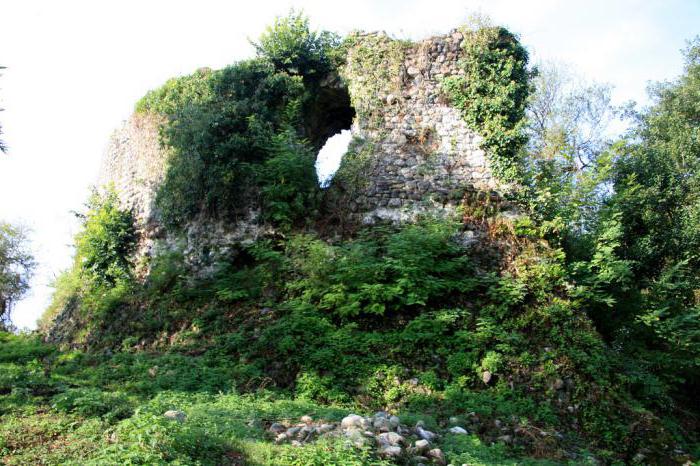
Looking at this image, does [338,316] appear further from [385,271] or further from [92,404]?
[92,404]

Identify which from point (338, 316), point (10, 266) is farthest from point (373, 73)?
point (10, 266)

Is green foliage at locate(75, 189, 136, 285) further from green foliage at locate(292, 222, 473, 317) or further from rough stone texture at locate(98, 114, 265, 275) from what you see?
green foliage at locate(292, 222, 473, 317)

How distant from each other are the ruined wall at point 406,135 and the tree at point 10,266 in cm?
1594

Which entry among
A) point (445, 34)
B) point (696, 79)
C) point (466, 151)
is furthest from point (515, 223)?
point (696, 79)

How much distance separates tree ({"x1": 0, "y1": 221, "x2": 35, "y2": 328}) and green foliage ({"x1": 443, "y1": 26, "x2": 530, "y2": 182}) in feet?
59.5

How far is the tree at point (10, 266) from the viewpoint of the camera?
20.3 metres

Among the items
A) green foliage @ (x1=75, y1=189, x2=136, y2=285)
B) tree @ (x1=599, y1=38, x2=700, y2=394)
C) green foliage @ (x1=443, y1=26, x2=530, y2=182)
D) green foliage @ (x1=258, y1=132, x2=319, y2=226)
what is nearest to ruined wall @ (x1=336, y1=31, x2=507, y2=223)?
green foliage @ (x1=443, y1=26, x2=530, y2=182)

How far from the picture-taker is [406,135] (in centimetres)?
1149

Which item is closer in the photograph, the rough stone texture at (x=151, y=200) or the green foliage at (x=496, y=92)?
the green foliage at (x=496, y=92)

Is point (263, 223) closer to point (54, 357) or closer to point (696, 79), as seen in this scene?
point (54, 357)

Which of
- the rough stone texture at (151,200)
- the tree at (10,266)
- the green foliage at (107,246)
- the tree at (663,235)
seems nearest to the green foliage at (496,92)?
the tree at (663,235)

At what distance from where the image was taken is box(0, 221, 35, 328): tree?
2030cm

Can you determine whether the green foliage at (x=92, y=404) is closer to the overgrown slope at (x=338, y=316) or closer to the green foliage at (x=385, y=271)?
the overgrown slope at (x=338, y=316)

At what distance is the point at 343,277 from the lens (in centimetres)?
918
